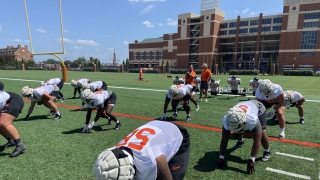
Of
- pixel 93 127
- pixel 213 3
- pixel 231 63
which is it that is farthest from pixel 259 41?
pixel 93 127

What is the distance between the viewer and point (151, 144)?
202 centimetres

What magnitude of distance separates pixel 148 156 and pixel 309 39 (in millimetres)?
66487

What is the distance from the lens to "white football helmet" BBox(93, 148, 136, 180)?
1591 mm

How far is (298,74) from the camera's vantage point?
125 feet

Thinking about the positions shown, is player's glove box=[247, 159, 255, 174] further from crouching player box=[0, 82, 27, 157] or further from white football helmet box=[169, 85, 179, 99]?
crouching player box=[0, 82, 27, 157]

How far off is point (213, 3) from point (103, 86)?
73.8m

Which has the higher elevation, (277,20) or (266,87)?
(277,20)

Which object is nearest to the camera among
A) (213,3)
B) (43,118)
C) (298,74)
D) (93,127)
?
(93,127)

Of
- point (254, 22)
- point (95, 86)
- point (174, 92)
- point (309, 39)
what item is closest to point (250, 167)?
point (174, 92)

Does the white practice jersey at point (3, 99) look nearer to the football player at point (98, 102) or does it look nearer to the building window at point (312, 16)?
the football player at point (98, 102)

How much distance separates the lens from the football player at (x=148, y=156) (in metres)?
1.62

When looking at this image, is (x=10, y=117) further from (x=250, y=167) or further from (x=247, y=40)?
(x=247, y=40)

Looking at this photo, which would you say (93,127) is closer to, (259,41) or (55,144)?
(55,144)

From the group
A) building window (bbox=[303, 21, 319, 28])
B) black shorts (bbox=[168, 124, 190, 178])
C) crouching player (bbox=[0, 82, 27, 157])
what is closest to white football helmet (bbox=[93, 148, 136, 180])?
black shorts (bbox=[168, 124, 190, 178])
